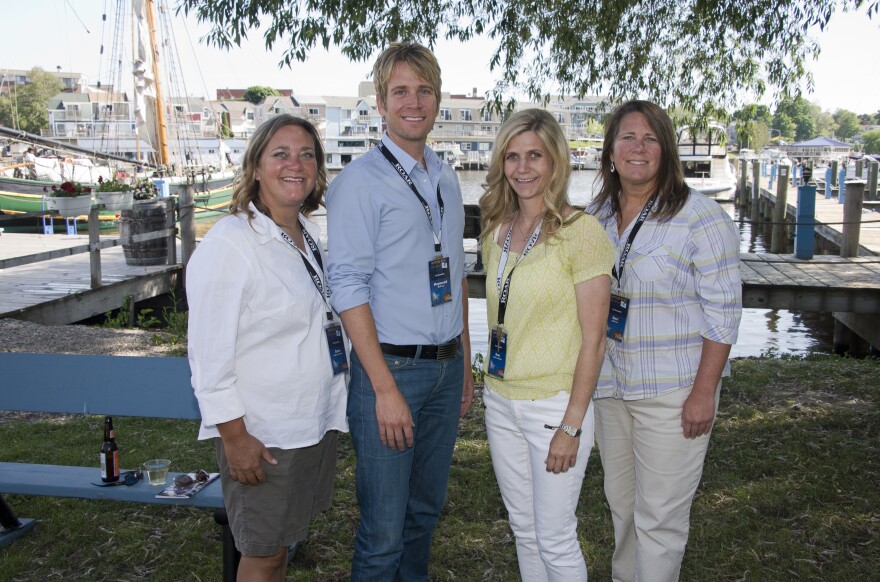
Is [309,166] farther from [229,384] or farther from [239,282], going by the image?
[229,384]

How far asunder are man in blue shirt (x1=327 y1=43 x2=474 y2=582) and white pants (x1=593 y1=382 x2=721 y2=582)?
25.9 inches

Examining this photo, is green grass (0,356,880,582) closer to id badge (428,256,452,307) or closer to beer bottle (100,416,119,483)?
beer bottle (100,416,119,483)

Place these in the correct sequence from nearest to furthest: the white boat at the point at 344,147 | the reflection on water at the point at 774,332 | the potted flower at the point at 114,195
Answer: the reflection on water at the point at 774,332 < the potted flower at the point at 114,195 < the white boat at the point at 344,147

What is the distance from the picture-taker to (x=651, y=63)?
7.50 meters

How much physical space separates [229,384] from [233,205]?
0.57 m

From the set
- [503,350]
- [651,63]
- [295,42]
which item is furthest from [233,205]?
[651,63]

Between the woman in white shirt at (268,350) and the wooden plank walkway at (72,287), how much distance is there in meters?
7.72

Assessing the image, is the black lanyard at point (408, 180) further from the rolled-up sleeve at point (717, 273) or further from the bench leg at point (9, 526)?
the bench leg at point (9, 526)

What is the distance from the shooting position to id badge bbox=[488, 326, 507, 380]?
2.63 m

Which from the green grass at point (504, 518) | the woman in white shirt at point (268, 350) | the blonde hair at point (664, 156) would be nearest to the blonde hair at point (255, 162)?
the woman in white shirt at point (268, 350)

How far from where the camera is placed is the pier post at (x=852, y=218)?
10922 millimetres

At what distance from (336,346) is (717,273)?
1.30 meters

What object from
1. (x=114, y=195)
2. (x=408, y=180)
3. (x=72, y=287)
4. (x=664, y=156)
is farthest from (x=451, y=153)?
(x=408, y=180)

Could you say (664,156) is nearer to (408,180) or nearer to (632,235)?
(632,235)
